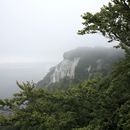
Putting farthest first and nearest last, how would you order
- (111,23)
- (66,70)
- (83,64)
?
(66,70) → (83,64) → (111,23)

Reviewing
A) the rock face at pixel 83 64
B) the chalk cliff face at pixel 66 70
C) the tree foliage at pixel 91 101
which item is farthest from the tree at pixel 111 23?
the chalk cliff face at pixel 66 70

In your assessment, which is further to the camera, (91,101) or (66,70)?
(66,70)

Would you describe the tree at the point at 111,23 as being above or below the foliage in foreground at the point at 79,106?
above

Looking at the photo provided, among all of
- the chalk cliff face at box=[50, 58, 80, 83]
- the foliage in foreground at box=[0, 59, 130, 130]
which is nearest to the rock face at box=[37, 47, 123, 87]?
the chalk cliff face at box=[50, 58, 80, 83]

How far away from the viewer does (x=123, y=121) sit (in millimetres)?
11961

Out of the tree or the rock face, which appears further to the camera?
the rock face

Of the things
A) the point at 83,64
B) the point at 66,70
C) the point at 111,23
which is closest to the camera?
the point at 111,23

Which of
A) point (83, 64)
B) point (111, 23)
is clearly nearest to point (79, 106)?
point (111, 23)

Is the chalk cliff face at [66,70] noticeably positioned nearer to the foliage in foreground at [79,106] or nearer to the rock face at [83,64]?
the rock face at [83,64]

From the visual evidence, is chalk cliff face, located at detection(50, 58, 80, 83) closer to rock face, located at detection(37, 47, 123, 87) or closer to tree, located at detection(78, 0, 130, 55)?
rock face, located at detection(37, 47, 123, 87)

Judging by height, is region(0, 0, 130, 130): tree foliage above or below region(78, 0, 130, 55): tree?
below

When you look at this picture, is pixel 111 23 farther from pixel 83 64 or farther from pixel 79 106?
pixel 83 64

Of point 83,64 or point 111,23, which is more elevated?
point 111,23

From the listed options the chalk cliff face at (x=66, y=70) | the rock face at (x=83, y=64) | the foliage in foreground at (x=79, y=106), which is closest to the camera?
the foliage in foreground at (x=79, y=106)
